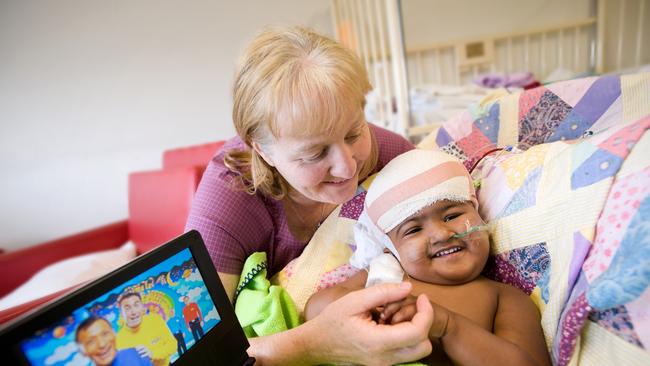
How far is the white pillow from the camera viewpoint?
1.65m

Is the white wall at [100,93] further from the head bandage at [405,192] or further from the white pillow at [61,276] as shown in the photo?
the head bandage at [405,192]

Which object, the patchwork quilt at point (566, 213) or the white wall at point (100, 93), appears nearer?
the patchwork quilt at point (566, 213)

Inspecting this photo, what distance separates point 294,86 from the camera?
71 centimetres

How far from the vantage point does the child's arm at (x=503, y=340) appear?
24.4 inches

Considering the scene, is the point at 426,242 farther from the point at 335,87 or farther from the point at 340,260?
the point at 335,87

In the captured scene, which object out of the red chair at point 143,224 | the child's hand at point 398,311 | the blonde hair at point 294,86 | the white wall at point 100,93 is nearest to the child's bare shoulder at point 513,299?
the child's hand at point 398,311

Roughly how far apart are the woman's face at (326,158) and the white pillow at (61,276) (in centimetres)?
119

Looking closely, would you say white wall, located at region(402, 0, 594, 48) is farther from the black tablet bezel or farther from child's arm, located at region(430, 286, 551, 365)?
the black tablet bezel

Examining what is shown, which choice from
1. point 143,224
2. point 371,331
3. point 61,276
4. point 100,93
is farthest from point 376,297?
point 100,93

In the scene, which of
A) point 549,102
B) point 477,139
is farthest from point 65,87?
point 549,102

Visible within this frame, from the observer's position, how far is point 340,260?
3.03 feet

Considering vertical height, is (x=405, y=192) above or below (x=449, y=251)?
above

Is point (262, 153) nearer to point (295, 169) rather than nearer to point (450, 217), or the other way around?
point (295, 169)

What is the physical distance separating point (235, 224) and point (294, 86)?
38 cm
